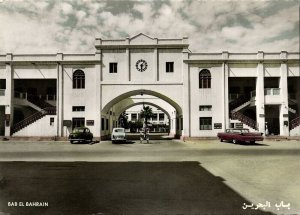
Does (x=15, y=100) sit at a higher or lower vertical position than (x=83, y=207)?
higher

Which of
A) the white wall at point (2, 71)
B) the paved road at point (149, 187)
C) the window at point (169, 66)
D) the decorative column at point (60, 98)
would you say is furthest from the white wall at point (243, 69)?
the white wall at point (2, 71)

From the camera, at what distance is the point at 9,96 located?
3127cm

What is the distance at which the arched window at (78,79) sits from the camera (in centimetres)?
3147

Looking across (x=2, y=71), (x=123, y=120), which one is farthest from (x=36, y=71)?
(x=123, y=120)

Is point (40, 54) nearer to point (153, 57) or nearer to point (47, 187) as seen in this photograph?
point (153, 57)

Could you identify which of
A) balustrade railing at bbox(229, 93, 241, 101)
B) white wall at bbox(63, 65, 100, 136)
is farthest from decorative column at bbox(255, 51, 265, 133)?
white wall at bbox(63, 65, 100, 136)

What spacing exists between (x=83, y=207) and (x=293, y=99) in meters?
33.3

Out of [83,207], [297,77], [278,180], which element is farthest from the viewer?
[297,77]

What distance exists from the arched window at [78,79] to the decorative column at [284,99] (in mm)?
21786

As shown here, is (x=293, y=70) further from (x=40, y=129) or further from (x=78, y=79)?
(x=40, y=129)

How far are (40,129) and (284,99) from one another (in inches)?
1046

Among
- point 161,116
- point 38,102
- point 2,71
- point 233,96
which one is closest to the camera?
point 2,71

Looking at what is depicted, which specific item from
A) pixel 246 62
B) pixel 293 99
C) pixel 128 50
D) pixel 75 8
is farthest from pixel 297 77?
pixel 75 8

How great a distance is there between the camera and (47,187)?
833cm
